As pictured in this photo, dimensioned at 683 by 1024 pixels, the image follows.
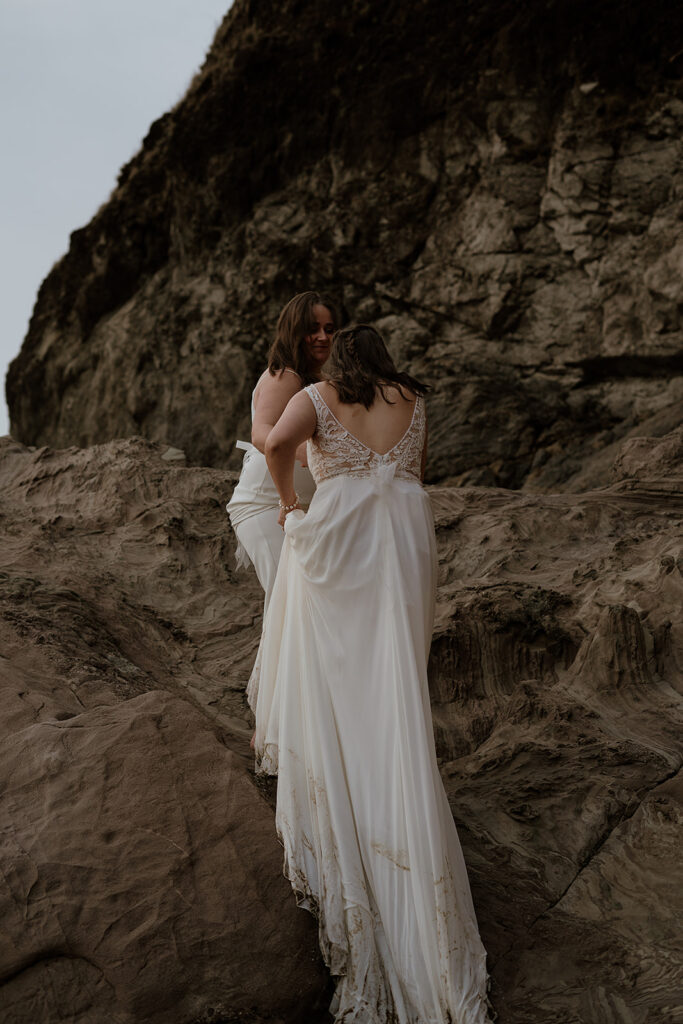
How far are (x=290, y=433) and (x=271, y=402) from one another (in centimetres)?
83

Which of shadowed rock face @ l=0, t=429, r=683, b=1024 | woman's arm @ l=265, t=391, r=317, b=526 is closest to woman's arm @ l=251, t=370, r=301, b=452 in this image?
woman's arm @ l=265, t=391, r=317, b=526

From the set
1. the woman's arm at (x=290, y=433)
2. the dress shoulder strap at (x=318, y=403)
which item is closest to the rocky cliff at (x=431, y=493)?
the woman's arm at (x=290, y=433)

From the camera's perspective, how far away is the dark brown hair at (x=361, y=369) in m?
3.97

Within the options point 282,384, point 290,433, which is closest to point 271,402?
point 282,384

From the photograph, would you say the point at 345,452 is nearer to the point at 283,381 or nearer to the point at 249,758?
the point at 283,381

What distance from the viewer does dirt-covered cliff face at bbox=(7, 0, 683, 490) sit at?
Result: 10.8 meters

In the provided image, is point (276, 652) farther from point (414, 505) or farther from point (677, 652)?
point (677, 652)

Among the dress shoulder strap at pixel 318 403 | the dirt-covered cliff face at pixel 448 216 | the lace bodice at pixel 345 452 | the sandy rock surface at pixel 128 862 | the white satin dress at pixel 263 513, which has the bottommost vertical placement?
the sandy rock surface at pixel 128 862

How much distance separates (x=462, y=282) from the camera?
38.9 ft

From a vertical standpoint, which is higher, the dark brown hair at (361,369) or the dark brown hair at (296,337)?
the dark brown hair at (296,337)

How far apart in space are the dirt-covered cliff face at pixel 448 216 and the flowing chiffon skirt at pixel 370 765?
6759 millimetres

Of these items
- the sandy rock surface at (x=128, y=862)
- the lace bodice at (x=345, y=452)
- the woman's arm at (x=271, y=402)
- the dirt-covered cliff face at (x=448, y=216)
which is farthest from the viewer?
the dirt-covered cliff face at (x=448, y=216)

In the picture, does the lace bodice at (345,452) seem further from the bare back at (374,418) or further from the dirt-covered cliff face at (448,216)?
the dirt-covered cliff face at (448,216)

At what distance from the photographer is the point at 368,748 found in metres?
3.66
